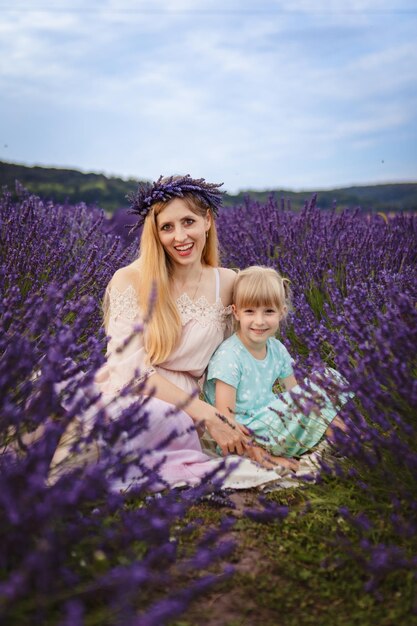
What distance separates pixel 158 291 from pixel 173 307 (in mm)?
119

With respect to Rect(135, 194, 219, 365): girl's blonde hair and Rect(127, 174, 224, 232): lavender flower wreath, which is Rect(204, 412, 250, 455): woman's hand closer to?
Rect(135, 194, 219, 365): girl's blonde hair

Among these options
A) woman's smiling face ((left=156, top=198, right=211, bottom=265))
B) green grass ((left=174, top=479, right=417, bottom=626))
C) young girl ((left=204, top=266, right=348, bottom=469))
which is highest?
woman's smiling face ((left=156, top=198, right=211, bottom=265))

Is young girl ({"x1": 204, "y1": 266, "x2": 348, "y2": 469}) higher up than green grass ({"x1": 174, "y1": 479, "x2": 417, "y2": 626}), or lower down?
higher up

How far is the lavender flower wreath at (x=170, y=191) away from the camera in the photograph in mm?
2789

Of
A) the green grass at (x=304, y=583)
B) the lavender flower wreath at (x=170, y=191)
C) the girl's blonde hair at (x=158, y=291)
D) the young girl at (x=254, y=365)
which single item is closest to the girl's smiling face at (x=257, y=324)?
the young girl at (x=254, y=365)

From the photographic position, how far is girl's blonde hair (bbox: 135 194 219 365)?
2.70 meters

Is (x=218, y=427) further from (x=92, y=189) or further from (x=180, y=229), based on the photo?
(x=92, y=189)

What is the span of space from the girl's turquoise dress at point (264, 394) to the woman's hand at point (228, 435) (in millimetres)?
84

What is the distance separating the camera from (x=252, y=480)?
2.35 metres

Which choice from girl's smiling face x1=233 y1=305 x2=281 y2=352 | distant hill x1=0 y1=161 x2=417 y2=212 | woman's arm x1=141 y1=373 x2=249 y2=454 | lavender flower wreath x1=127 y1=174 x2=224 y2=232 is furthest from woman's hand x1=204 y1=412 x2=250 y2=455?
distant hill x1=0 y1=161 x2=417 y2=212

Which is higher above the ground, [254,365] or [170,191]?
[170,191]

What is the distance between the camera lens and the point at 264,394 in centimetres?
282

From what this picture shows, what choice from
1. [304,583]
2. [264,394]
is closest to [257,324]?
[264,394]

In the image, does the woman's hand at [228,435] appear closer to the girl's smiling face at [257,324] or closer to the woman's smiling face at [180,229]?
the girl's smiling face at [257,324]
